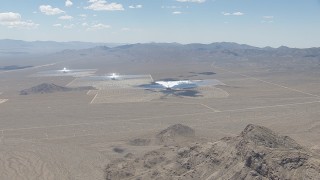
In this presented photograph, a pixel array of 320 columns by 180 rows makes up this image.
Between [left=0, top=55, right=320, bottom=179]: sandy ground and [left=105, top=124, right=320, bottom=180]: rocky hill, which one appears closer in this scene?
[left=105, top=124, right=320, bottom=180]: rocky hill

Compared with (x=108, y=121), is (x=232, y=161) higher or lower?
higher

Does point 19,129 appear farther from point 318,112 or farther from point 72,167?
point 318,112

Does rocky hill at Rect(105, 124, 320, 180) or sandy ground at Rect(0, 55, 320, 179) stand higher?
rocky hill at Rect(105, 124, 320, 180)

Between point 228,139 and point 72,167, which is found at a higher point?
point 228,139

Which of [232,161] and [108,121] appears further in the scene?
[108,121]

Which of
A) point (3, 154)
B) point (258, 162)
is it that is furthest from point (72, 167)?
point (258, 162)
